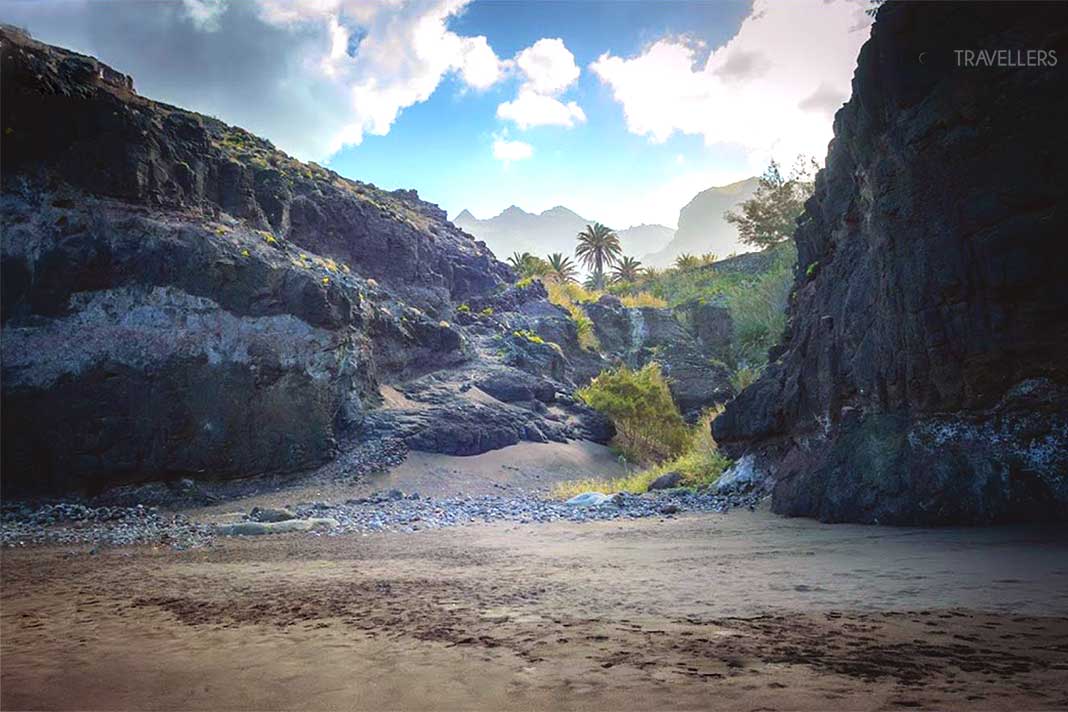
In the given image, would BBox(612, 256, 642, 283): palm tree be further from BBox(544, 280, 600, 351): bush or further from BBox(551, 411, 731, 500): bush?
BBox(551, 411, 731, 500): bush

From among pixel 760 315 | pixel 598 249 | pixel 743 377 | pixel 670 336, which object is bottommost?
pixel 743 377

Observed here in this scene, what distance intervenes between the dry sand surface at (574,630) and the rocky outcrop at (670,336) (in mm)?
35642

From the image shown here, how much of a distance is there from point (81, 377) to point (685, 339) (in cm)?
4103

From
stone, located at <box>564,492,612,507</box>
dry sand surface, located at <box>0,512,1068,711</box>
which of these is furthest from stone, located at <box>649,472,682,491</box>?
dry sand surface, located at <box>0,512,1068,711</box>

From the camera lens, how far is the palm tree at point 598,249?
240ft

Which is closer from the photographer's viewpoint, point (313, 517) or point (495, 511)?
point (313, 517)

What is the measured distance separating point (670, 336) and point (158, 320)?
125 feet

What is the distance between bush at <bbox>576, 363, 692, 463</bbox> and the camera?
3138 centimetres

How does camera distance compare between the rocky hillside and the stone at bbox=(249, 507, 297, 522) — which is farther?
the rocky hillside

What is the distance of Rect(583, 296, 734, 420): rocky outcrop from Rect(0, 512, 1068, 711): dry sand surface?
35.6m

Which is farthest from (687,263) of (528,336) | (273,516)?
(273,516)

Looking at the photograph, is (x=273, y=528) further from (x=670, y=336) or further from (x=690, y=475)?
(x=670, y=336)

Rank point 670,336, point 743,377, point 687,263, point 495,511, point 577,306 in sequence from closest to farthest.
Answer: point 495,511 → point 743,377 → point 577,306 → point 670,336 → point 687,263

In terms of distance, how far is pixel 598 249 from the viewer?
73688 mm
